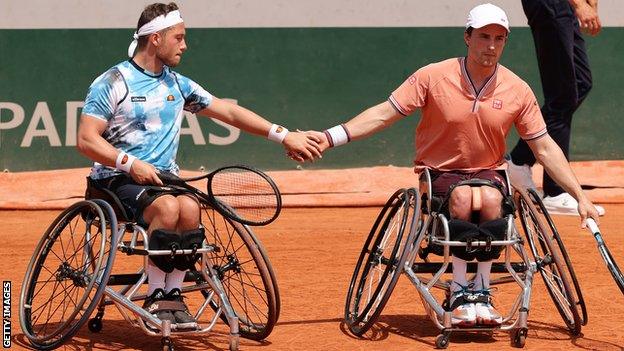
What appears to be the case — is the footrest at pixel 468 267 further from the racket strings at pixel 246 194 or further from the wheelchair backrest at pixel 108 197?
the wheelchair backrest at pixel 108 197

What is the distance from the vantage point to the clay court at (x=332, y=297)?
21.1 ft

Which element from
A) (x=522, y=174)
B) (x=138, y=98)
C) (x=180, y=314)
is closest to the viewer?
(x=180, y=314)

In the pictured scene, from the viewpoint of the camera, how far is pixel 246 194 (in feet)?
21.0

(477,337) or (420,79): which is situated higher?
(420,79)

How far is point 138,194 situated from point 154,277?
0.37m

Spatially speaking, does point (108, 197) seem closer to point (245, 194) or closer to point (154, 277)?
point (154, 277)

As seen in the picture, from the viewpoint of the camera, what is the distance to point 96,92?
6.31m

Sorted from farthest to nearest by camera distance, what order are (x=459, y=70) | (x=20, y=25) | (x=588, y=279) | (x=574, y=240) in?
1. (x=20, y=25)
2. (x=574, y=240)
3. (x=588, y=279)
4. (x=459, y=70)

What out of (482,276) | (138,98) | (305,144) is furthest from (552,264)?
(138,98)

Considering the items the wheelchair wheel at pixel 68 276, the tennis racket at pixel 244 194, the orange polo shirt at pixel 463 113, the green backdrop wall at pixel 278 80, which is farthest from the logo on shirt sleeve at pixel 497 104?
the green backdrop wall at pixel 278 80

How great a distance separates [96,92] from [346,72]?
5539mm

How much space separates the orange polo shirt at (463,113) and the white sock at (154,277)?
1325 millimetres

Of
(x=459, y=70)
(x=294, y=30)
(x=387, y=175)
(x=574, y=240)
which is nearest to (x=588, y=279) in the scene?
(x=574, y=240)

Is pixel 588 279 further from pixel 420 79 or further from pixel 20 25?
pixel 20 25
